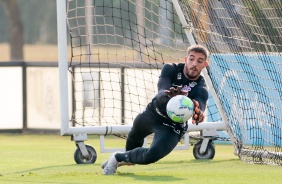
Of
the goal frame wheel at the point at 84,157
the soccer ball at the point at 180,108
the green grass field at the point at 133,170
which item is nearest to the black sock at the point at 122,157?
the green grass field at the point at 133,170

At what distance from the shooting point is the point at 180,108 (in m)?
10.6

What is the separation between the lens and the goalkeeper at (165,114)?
11.2 metres

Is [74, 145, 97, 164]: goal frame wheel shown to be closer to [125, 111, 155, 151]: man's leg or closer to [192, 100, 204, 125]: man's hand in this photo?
[125, 111, 155, 151]: man's leg

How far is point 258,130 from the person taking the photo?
14.8 metres

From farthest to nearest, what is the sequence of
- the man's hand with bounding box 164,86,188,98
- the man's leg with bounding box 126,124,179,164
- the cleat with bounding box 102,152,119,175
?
the cleat with bounding box 102,152,119,175 < the man's leg with bounding box 126,124,179,164 < the man's hand with bounding box 164,86,188,98

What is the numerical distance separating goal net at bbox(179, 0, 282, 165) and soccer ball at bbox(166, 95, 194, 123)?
3132 millimetres

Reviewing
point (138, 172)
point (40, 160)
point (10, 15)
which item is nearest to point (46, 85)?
point (40, 160)

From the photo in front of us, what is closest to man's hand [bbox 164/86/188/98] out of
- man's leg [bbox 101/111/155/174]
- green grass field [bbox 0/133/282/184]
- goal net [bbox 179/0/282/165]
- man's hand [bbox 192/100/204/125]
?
man's hand [bbox 192/100/204/125]

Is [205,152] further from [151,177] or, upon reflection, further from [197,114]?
[197,114]

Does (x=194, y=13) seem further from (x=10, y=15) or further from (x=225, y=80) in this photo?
(x=10, y=15)

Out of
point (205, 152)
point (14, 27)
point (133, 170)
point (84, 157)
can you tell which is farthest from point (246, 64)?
point (14, 27)

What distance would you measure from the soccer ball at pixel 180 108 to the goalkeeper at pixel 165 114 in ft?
1.10

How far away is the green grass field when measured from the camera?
11.2 m

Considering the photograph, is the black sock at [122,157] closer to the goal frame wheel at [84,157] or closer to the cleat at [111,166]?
the cleat at [111,166]
